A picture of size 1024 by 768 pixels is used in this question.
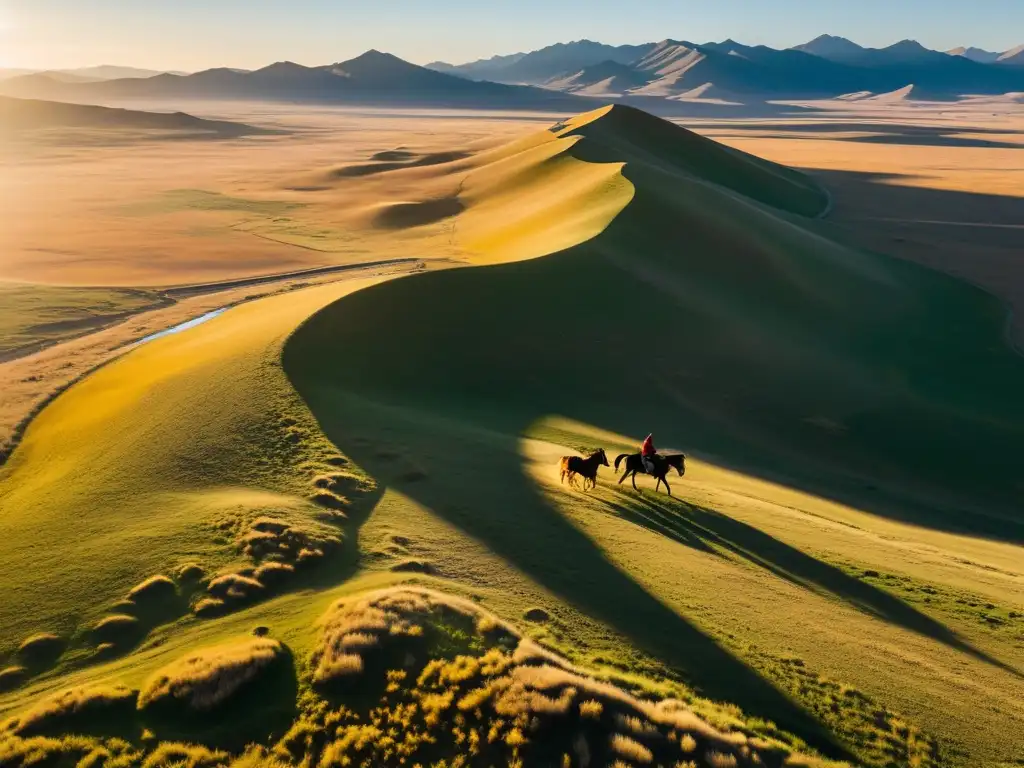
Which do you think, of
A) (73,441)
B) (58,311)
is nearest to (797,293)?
(73,441)

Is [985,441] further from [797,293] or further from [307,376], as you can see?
[307,376]

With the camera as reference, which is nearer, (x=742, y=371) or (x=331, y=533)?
(x=331, y=533)

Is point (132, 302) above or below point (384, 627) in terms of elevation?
below

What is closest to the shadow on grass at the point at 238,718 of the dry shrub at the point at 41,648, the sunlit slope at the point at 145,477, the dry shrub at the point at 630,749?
the dry shrub at the point at 41,648

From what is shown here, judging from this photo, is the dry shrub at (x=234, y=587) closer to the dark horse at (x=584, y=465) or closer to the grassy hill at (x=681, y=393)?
the grassy hill at (x=681, y=393)

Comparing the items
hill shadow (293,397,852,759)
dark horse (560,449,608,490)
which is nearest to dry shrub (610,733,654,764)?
hill shadow (293,397,852,759)

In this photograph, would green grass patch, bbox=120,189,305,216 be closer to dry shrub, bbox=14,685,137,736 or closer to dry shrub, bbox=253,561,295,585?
dry shrub, bbox=253,561,295,585
